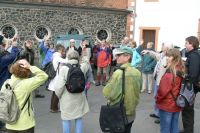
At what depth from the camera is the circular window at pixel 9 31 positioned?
2292 cm

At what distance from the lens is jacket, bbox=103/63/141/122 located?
5.54m

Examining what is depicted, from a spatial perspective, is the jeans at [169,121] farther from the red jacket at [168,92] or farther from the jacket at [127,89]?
the jacket at [127,89]

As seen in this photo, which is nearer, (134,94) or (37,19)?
(134,94)

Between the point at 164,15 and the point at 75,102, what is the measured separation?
64.4 ft

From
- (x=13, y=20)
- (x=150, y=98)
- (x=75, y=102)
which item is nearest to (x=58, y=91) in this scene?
(x=75, y=102)

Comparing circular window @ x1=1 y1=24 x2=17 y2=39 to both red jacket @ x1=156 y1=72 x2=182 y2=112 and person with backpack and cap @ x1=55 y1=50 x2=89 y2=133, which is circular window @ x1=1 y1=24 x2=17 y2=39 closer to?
person with backpack and cap @ x1=55 y1=50 x2=89 y2=133

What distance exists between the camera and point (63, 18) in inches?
994

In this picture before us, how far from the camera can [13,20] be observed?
76.5 ft

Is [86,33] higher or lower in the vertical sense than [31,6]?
A: lower

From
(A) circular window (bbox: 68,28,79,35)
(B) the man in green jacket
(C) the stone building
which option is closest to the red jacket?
(B) the man in green jacket

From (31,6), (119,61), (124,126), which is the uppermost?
(31,6)

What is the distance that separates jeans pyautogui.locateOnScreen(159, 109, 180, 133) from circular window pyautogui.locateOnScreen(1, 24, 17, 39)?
1748 cm

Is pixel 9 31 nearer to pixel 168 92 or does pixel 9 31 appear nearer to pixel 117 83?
pixel 168 92

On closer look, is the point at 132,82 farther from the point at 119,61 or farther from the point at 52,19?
the point at 52,19
